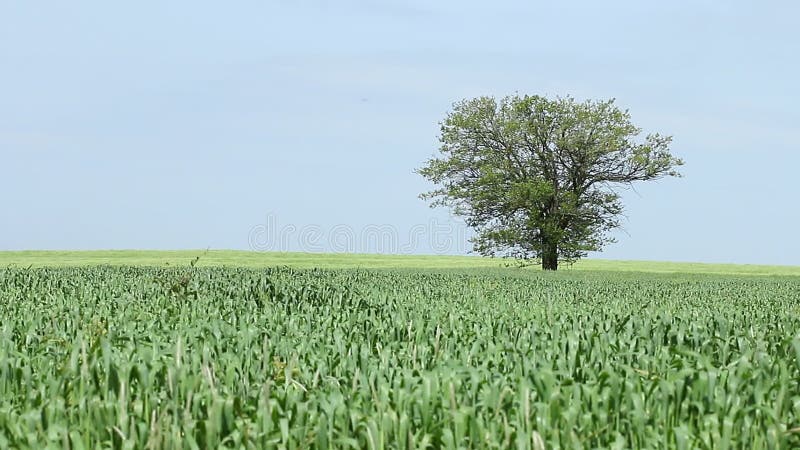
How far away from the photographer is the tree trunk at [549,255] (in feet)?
139

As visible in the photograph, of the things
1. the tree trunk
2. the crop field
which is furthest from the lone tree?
the crop field

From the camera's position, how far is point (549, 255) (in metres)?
42.6

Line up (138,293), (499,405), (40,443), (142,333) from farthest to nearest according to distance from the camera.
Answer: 1. (138,293)
2. (142,333)
3. (499,405)
4. (40,443)

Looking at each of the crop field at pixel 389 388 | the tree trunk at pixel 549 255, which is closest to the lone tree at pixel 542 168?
the tree trunk at pixel 549 255

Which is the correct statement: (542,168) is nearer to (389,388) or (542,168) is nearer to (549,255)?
(549,255)

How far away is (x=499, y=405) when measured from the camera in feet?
16.1

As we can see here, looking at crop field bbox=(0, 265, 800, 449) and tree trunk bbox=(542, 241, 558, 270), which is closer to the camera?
crop field bbox=(0, 265, 800, 449)

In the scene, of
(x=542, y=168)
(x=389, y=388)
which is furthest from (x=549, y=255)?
(x=389, y=388)

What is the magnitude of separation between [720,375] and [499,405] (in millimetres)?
2159

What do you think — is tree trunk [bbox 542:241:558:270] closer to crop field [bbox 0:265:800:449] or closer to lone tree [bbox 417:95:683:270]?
lone tree [bbox 417:95:683:270]

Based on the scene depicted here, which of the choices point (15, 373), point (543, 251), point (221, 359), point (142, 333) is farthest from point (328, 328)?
point (543, 251)

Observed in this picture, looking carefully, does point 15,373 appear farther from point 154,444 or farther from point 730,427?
point 730,427

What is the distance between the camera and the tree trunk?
42.4 m

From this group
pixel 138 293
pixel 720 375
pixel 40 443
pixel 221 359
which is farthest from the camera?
pixel 138 293
